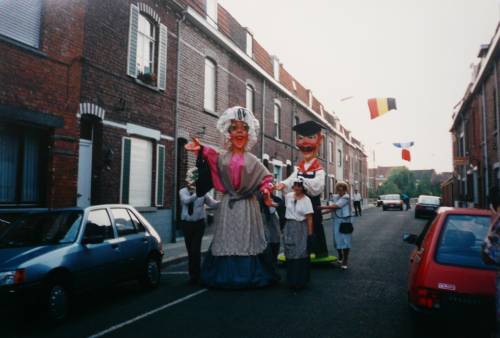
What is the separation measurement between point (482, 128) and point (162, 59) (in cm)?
1716

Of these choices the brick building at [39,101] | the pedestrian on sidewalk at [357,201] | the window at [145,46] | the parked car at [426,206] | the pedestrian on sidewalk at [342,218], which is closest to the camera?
the brick building at [39,101]

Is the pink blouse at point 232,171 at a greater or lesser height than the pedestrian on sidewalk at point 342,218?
greater

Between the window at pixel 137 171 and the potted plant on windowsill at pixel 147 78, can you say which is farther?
the potted plant on windowsill at pixel 147 78

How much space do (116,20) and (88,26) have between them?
1144 millimetres

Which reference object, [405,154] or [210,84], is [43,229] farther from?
[405,154]

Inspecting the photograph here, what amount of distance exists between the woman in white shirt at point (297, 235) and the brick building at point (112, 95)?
520 centimetres

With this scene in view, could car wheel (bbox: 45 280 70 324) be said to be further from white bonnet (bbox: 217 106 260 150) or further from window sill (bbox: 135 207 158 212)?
window sill (bbox: 135 207 158 212)

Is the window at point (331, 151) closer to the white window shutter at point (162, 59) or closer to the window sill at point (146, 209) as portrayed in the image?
the white window shutter at point (162, 59)

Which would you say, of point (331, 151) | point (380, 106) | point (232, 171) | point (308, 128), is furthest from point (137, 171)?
point (331, 151)

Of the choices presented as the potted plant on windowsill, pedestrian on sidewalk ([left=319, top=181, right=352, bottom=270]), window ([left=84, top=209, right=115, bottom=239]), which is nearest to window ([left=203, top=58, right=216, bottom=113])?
the potted plant on windowsill

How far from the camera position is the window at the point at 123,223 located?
22.8ft

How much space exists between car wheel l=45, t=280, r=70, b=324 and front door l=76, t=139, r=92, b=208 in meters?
5.28

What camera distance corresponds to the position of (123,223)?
7.11 m

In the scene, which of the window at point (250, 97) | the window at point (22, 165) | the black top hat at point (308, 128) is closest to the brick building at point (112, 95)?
the window at point (22, 165)
